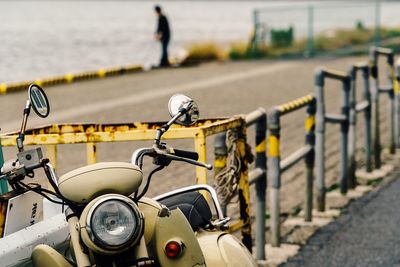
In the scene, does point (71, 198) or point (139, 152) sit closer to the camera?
point (71, 198)

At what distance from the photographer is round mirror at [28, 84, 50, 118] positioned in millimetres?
3730

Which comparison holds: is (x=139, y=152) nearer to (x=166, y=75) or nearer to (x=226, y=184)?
(x=226, y=184)

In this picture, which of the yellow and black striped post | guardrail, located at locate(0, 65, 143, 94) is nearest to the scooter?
the yellow and black striped post

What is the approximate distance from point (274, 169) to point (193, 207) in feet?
9.08

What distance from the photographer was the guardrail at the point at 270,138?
497cm

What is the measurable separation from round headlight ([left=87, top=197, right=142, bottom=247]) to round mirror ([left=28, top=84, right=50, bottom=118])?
669 mm

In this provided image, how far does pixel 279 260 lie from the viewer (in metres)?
6.51

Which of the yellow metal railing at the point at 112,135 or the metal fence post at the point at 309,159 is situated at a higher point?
the yellow metal railing at the point at 112,135

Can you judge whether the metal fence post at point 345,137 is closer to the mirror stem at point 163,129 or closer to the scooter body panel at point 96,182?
the mirror stem at point 163,129

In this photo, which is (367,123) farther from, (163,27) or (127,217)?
(163,27)

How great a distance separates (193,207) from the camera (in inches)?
161

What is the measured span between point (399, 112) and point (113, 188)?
7833 millimetres

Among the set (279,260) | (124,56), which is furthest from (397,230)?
(124,56)

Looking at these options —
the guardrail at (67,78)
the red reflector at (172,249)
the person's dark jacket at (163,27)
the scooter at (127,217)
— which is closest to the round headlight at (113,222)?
the scooter at (127,217)
